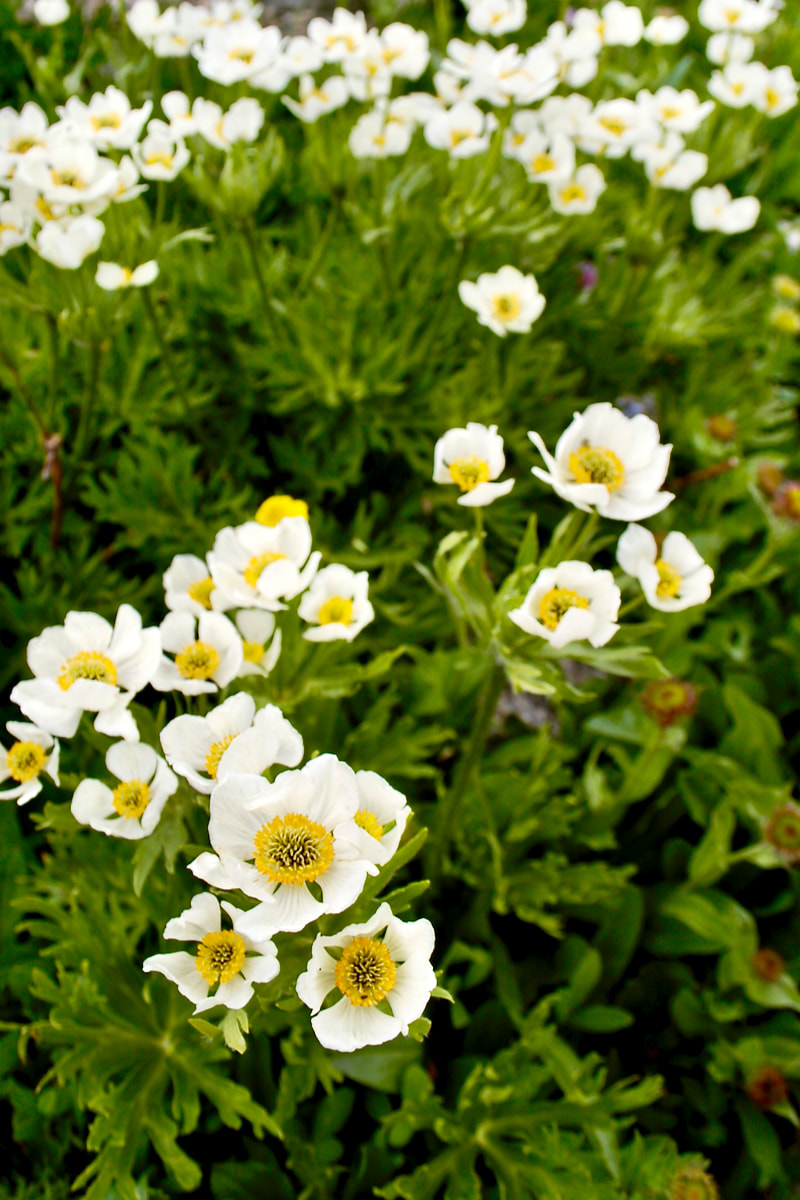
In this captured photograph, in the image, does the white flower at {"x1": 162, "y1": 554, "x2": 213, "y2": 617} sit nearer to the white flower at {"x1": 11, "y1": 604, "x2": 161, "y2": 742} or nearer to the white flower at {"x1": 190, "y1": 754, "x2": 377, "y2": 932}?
the white flower at {"x1": 11, "y1": 604, "x2": 161, "y2": 742}

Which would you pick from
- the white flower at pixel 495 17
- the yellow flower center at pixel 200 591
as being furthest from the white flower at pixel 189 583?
the white flower at pixel 495 17

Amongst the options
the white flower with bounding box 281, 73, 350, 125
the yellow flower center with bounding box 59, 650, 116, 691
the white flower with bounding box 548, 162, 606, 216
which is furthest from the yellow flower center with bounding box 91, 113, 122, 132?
the yellow flower center with bounding box 59, 650, 116, 691

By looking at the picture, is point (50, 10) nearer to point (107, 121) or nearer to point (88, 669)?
point (107, 121)

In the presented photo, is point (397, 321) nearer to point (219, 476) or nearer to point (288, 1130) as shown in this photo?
point (219, 476)

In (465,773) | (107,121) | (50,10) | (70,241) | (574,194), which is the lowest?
(465,773)

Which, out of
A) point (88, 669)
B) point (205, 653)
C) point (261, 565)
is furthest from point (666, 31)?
point (88, 669)

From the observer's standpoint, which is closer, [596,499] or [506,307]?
[596,499]

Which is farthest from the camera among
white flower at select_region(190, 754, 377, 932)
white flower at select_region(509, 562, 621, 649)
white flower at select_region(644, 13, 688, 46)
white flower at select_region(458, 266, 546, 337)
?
white flower at select_region(644, 13, 688, 46)
